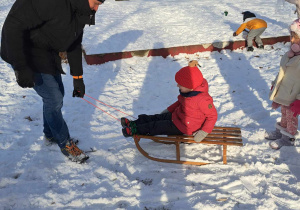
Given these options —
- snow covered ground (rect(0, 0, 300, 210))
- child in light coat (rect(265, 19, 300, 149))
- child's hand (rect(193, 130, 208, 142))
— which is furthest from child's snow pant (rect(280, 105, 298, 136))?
child's hand (rect(193, 130, 208, 142))

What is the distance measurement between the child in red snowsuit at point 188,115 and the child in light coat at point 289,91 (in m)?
0.90

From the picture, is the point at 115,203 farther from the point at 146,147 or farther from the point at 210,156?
the point at 210,156

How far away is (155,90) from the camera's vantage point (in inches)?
219

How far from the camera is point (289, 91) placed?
3170 millimetres

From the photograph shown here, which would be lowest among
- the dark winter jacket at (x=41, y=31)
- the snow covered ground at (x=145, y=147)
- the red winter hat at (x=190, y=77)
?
the snow covered ground at (x=145, y=147)

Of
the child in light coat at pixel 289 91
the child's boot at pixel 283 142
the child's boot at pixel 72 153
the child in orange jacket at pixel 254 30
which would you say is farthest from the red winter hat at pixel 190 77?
the child in orange jacket at pixel 254 30

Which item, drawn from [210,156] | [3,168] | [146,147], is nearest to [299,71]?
[210,156]

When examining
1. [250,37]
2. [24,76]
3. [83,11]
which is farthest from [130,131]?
[250,37]

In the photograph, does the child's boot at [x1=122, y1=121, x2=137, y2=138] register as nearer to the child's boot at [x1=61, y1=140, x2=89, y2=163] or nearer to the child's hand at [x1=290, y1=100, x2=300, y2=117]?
the child's boot at [x1=61, y1=140, x2=89, y2=163]

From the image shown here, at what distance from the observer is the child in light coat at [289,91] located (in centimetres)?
303

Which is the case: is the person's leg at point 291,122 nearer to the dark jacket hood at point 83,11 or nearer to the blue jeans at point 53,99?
the dark jacket hood at point 83,11

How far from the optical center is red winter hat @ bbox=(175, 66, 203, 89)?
124 inches

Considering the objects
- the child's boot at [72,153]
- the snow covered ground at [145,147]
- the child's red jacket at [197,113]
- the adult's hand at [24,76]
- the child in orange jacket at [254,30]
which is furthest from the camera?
the child in orange jacket at [254,30]

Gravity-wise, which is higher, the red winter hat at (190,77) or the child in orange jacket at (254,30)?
the red winter hat at (190,77)
